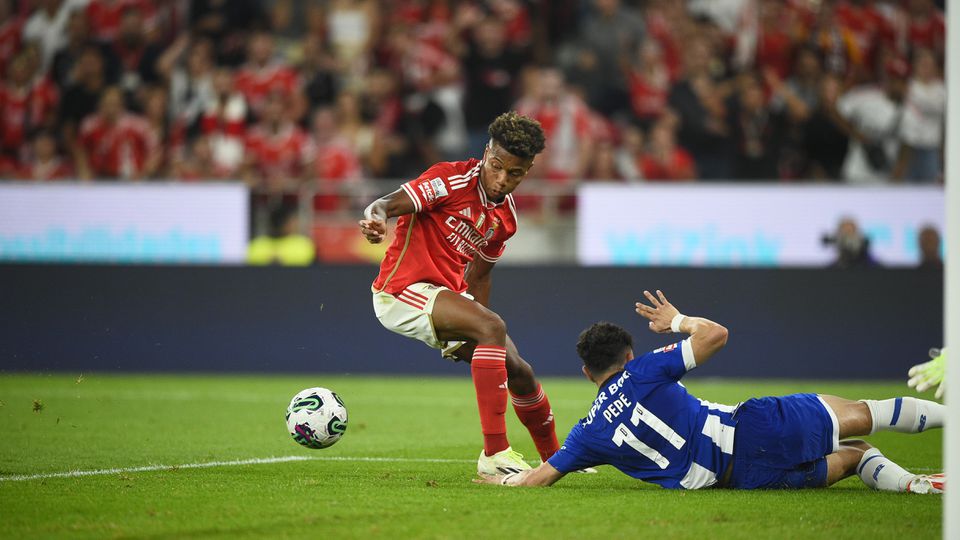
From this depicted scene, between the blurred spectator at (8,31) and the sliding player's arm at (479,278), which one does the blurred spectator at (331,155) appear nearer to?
the blurred spectator at (8,31)

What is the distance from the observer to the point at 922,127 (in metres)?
16.2

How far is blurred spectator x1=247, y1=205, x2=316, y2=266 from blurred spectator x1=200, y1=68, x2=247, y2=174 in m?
1.59

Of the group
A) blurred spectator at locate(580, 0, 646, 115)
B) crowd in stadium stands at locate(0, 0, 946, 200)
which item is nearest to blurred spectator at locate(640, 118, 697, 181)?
crowd in stadium stands at locate(0, 0, 946, 200)

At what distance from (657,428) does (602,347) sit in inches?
19.6

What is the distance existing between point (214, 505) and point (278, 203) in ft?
32.3

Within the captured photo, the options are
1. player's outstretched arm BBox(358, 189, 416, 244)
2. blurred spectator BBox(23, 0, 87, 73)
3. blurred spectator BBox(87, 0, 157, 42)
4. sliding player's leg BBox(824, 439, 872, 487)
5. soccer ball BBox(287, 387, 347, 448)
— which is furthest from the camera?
blurred spectator BBox(87, 0, 157, 42)

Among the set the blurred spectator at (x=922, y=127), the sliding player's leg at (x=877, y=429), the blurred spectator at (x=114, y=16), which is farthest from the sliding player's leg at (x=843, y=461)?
the blurred spectator at (x=114, y=16)

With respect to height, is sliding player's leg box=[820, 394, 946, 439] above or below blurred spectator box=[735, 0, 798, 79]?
below

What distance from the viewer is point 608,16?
1780 centimetres

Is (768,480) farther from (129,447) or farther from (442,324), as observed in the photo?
(129,447)

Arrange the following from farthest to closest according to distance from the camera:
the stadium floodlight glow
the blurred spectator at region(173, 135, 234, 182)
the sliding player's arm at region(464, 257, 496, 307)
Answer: the blurred spectator at region(173, 135, 234, 182) < the sliding player's arm at region(464, 257, 496, 307) < the stadium floodlight glow

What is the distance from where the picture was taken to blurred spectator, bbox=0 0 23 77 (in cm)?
1795

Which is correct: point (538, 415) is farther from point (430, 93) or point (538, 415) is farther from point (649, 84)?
point (649, 84)

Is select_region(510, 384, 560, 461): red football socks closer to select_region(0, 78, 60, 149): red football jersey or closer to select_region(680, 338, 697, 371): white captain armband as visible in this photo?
select_region(680, 338, 697, 371): white captain armband
